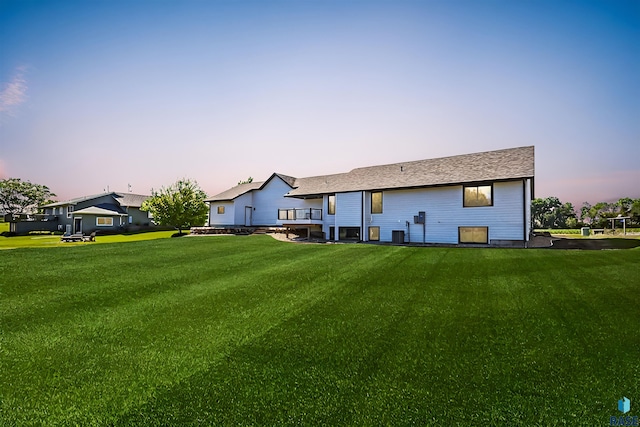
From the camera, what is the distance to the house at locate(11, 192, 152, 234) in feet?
119

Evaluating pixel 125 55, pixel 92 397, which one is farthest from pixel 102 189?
pixel 92 397

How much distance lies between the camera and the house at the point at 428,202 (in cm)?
1816

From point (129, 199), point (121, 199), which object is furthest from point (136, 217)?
point (129, 199)

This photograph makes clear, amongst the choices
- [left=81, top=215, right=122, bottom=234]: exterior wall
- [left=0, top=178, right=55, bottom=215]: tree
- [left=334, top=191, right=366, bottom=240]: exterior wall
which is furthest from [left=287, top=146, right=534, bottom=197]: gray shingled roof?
[left=0, top=178, right=55, bottom=215]: tree

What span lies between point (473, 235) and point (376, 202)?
22.6 feet

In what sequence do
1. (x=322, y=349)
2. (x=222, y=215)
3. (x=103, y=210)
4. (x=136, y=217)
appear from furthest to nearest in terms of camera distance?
(x=136, y=217) < (x=103, y=210) < (x=222, y=215) < (x=322, y=349)

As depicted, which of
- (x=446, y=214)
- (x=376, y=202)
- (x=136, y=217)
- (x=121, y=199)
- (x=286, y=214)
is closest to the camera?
(x=446, y=214)

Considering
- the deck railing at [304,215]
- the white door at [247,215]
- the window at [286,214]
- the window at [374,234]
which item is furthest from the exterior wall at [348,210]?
the white door at [247,215]

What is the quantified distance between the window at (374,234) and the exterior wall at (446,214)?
29 centimetres

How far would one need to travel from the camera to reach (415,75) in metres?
13.7

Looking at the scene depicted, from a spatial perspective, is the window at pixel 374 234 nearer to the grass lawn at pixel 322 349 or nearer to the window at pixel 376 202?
the window at pixel 376 202

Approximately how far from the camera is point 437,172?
2173 centimetres

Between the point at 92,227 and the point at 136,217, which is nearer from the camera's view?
the point at 92,227

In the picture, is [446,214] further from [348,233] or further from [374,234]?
[348,233]
